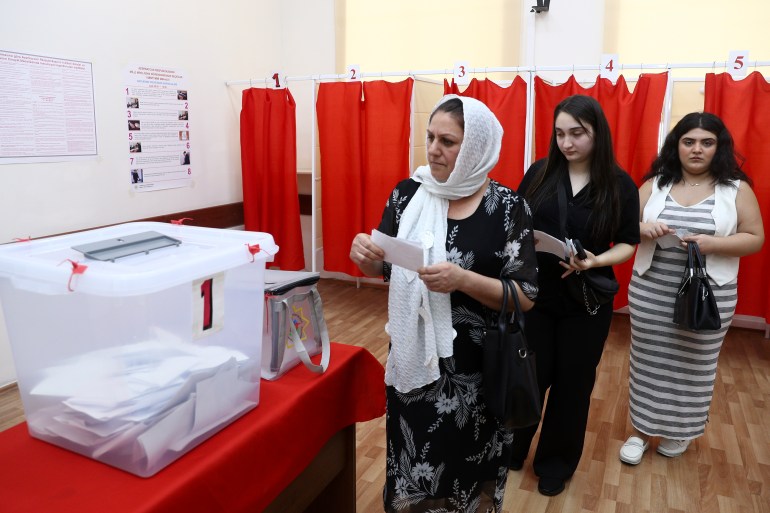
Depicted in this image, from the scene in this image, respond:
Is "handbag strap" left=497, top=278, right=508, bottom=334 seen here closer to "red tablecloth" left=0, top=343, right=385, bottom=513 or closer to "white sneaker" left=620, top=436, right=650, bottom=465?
"red tablecloth" left=0, top=343, right=385, bottom=513

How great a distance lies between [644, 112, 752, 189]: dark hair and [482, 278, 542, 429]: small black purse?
131 cm

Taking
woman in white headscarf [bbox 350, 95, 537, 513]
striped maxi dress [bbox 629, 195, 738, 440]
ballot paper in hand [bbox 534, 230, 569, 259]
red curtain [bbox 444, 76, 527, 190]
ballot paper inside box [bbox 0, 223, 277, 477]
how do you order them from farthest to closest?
red curtain [bbox 444, 76, 527, 190] → striped maxi dress [bbox 629, 195, 738, 440] → ballot paper in hand [bbox 534, 230, 569, 259] → woman in white headscarf [bbox 350, 95, 537, 513] → ballot paper inside box [bbox 0, 223, 277, 477]

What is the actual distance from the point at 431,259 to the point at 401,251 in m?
0.11

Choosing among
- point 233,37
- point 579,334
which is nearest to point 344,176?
point 233,37

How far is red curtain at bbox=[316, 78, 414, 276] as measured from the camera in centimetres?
409

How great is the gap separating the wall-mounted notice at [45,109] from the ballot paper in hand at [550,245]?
271 centimetres

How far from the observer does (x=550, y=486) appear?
2.19m

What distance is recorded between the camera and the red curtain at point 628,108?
11.4 ft

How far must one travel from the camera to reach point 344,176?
4.33 metres

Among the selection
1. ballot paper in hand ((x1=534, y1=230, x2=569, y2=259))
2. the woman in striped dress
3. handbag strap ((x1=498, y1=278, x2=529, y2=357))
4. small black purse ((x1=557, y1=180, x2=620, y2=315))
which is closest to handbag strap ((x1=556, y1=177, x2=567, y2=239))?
small black purse ((x1=557, y1=180, x2=620, y2=315))

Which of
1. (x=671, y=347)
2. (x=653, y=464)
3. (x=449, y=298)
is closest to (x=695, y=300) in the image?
(x=671, y=347)

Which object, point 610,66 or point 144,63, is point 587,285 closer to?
point 610,66

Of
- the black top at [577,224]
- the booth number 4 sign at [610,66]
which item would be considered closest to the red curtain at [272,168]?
the booth number 4 sign at [610,66]

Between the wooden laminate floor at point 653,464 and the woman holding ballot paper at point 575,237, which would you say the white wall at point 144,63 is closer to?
the wooden laminate floor at point 653,464
